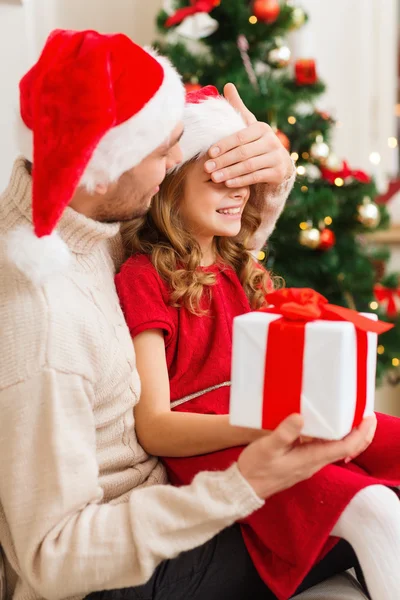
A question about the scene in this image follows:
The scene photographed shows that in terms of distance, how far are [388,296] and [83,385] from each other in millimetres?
1801

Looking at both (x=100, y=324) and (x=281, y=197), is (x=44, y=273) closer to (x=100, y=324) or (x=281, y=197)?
(x=100, y=324)

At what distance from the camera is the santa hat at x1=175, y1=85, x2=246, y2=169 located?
Result: 51.6 inches

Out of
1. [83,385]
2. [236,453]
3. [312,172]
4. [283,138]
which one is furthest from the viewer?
[312,172]

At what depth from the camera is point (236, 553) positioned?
1104mm

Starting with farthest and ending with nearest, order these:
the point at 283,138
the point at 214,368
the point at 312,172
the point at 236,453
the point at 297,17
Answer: the point at 312,172 < the point at 297,17 < the point at 283,138 < the point at 214,368 < the point at 236,453

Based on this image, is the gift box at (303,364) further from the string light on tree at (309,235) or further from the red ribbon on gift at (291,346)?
the string light on tree at (309,235)

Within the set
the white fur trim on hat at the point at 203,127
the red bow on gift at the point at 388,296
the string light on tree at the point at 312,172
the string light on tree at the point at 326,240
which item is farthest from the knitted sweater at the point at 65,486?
the red bow on gift at the point at 388,296

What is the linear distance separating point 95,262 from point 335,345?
481 mm

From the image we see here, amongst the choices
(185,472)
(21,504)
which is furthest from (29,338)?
(185,472)

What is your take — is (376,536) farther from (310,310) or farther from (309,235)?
(309,235)

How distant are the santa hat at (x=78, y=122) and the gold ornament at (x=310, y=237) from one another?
1.20 m

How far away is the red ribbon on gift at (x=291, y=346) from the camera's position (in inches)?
34.5

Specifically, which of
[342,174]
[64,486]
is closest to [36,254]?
[64,486]

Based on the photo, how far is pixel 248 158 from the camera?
1.34m
